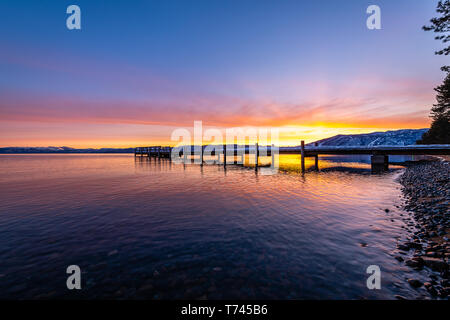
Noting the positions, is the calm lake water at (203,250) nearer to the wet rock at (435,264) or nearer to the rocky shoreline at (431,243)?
the rocky shoreline at (431,243)

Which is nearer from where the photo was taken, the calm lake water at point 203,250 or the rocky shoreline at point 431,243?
the rocky shoreline at point 431,243

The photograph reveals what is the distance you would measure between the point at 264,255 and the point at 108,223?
270 inches

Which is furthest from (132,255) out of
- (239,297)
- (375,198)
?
(375,198)

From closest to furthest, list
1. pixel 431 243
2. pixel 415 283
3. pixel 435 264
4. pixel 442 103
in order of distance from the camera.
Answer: pixel 415 283
pixel 435 264
pixel 431 243
pixel 442 103

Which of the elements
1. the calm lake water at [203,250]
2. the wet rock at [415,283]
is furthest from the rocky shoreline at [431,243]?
the calm lake water at [203,250]

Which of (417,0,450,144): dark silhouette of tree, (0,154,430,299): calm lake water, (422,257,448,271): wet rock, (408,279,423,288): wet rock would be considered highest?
(417,0,450,144): dark silhouette of tree

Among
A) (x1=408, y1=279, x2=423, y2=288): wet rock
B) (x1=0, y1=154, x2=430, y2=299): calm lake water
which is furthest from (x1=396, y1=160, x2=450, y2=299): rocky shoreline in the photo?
(x1=0, y1=154, x2=430, y2=299): calm lake water

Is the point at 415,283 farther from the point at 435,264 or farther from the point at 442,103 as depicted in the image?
the point at 442,103

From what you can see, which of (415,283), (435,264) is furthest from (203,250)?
(435,264)

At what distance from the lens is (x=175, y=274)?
482cm

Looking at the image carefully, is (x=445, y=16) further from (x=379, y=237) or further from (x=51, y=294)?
(x=51, y=294)

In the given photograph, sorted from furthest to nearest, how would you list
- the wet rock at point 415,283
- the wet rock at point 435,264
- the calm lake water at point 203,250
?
the wet rock at point 435,264
the calm lake water at point 203,250
the wet rock at point 415,283

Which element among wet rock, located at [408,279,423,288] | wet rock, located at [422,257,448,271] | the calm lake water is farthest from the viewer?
wet rock, located at [422,257,448,271]

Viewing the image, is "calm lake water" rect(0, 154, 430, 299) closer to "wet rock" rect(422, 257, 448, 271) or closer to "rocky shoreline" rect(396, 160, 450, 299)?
"rocky shoreline" rect(396, 160, 450, 299)
